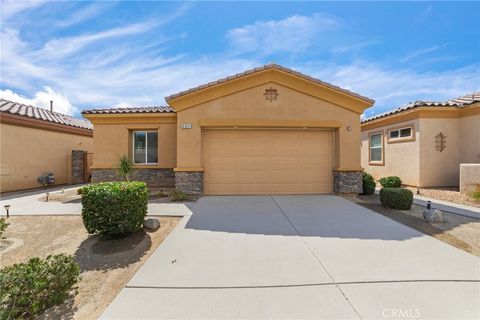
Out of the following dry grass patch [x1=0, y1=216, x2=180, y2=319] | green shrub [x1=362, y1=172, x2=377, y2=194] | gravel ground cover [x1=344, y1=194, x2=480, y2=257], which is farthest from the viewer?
green shrub [x1=362, y1=172, x2=377, y2=194]

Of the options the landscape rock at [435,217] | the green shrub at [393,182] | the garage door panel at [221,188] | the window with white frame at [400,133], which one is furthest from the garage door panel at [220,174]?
the window with white frame at [400,133]

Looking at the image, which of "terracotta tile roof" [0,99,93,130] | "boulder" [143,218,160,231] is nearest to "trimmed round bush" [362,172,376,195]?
"boulder" [143,218,160,231]

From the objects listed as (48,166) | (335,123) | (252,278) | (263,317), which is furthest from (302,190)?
(48,166)

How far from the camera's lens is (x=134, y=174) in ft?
35.6

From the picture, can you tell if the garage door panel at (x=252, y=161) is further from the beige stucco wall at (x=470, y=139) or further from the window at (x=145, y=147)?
the beige stucco wall at (x=470, y=139)

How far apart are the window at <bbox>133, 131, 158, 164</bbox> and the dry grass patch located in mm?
4919

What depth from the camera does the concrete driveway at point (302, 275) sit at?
2.69 m

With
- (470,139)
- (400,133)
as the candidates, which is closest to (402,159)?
(400,133)

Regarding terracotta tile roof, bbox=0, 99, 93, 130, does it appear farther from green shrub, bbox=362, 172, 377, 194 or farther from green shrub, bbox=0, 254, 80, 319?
green shrub, bbox=362, 172, 377, 194

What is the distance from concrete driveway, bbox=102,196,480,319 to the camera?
269cm

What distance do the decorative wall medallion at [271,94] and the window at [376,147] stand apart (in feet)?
28.0

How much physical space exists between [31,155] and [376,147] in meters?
20.4

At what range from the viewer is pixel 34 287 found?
257cm

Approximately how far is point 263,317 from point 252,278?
0.79 meters
